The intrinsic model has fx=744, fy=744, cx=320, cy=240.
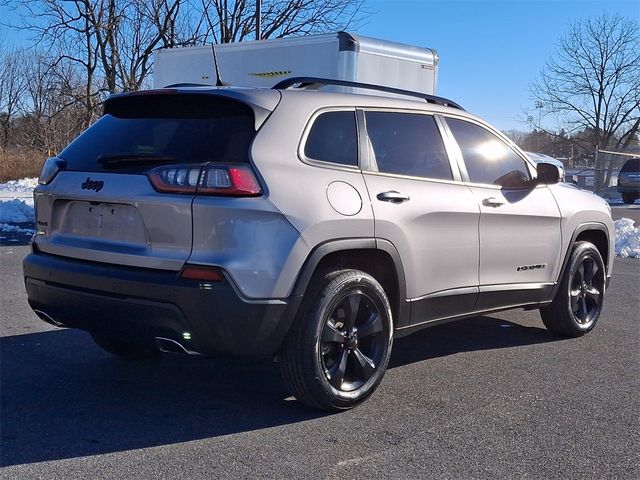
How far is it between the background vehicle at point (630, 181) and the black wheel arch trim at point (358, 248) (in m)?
26.7

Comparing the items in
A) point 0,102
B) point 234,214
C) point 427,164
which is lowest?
point 234,214

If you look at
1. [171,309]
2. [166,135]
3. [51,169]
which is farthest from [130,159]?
[171,309]

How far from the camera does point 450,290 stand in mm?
4867

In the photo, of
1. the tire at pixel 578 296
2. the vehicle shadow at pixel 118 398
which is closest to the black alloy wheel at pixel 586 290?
the tire at pixel 578 296

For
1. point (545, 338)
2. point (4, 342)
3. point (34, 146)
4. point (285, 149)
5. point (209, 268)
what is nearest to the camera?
point (209, 268)

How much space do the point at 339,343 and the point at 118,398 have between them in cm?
135

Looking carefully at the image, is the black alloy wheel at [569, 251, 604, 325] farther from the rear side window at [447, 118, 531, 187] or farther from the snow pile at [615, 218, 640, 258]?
the snow pile at [615, 218, 640, 258]

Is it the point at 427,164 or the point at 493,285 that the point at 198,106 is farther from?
the point at 493,285

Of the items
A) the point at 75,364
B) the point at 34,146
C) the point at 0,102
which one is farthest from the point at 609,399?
the point at 0,102

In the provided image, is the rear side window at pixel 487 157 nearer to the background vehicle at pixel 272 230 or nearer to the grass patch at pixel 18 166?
the background vehicle at pixel 272 230

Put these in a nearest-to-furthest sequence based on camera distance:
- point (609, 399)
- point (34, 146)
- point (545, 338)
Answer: point (609, 399) → point (545, 338) → point (34, 146)

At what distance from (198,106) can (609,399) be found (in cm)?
306

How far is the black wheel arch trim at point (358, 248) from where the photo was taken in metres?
3.88

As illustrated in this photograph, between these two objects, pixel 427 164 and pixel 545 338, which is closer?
pixel 427 164
